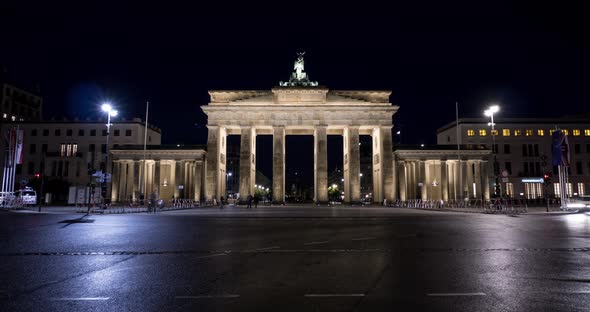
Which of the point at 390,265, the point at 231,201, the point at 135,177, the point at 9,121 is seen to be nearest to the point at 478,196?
the point at 231,201

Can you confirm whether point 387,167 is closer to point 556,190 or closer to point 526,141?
point 526,141

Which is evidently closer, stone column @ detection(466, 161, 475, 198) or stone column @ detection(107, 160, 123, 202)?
stone column @ detection(107, 160, 123, 202)

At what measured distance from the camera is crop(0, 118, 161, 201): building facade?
284 ft

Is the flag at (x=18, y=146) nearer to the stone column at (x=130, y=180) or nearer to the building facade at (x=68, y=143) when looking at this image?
the stone column at (x=130, y=180)

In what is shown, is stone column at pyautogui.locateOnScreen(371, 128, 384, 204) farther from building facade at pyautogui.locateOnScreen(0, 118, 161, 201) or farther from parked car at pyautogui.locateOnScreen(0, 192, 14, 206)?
building facade at pyautogui.locateOnScreen(0, 118, 161, 201)

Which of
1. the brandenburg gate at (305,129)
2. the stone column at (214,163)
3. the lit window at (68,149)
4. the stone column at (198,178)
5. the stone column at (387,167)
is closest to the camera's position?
the stone column at (387,167)

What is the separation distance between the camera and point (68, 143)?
8788 cm

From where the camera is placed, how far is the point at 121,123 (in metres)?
88.0

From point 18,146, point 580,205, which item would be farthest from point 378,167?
point 18,146

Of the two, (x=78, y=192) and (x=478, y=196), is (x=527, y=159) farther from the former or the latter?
(x=78, y=192)

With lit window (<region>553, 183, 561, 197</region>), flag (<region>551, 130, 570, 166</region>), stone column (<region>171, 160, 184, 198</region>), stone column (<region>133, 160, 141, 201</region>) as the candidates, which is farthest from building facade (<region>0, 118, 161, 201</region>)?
lit window (<region>553, 183, 561, 197</region>)

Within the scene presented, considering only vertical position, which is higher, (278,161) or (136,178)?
(278,161)

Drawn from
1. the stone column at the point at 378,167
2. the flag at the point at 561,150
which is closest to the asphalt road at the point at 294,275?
the flag at the point at 561,150

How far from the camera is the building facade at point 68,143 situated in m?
86.7
